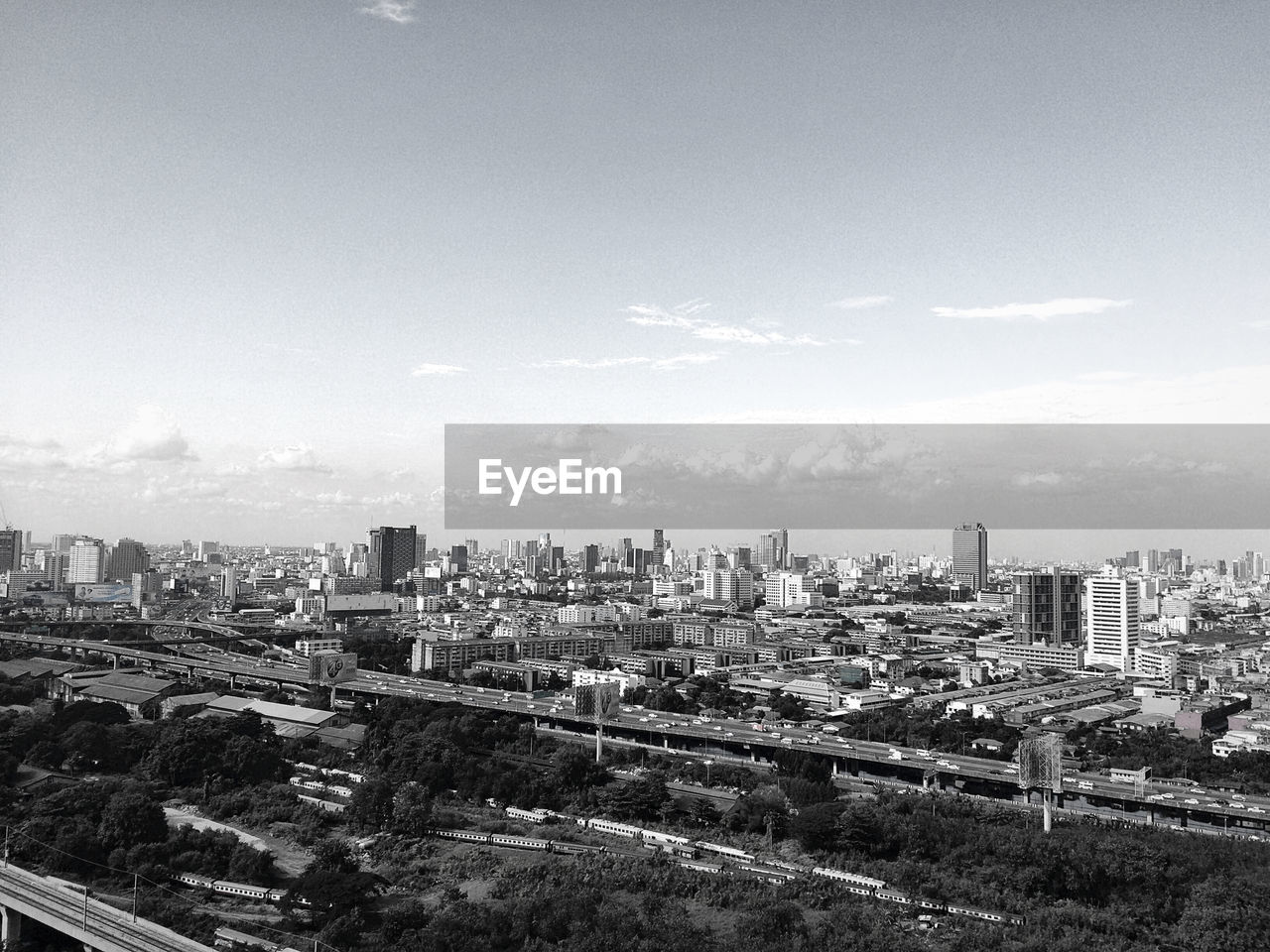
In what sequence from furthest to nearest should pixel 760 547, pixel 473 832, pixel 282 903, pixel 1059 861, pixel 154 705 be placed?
1. pixel 760 547
2. pixel 154 705
3. pixel 473 832
4. pixel 1059 861
5. pixel 282 903

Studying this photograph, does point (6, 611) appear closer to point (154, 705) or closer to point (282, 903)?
point (154, 705)

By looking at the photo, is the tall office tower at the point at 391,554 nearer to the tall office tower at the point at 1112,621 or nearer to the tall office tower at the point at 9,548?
the tall office tower at the point at 9,548

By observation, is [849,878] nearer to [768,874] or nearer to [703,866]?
[768,874]

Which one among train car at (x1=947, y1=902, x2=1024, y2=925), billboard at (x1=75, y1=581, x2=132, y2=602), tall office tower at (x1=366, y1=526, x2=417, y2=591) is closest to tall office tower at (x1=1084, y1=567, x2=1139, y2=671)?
train car at (x1=947, y1=902, x2=1024, y2=925)

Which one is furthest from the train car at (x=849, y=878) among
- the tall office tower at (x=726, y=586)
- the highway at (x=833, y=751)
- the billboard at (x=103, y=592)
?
the billboard at (x=103, y=592)

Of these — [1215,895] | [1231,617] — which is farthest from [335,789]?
[1231,617]
